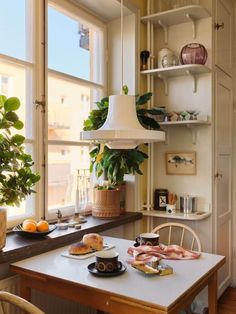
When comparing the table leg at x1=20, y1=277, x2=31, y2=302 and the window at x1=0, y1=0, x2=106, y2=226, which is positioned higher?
the window at x1=0, y1=0, x2=106, y2=226

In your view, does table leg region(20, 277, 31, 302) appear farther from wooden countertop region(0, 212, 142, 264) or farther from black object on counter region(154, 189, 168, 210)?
black object on counter region(154, 189, 168, 210)

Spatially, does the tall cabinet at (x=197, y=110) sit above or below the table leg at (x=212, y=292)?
above

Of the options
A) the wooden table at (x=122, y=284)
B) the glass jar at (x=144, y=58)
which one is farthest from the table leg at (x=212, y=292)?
the glass jar at (x=144, y=58)

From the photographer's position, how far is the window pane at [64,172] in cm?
238

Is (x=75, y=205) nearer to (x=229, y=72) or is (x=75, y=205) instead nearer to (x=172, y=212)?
(x=172, y=212)

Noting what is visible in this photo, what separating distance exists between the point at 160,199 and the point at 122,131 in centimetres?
154

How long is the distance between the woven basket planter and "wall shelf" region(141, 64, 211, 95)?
3.31 feet

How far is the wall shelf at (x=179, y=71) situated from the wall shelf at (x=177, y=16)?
1.01 ft

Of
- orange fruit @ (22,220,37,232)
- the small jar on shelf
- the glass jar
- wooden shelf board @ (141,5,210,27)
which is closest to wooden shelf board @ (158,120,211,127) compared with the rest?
the glass jar

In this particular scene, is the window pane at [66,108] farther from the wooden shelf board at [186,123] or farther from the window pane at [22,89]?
the wooden shelf board at [186,123]

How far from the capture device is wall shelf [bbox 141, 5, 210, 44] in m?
2.59

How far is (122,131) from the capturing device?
1440 mm

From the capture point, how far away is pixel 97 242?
6.11ft

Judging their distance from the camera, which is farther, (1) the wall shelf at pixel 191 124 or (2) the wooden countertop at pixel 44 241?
(1) the wall shelf at pixel 191 124
